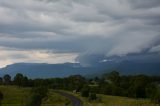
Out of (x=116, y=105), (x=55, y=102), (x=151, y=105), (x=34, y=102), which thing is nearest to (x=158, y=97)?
(x=151, y=105)

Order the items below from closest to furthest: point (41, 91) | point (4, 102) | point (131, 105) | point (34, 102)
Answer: point (34, 102)
point (131, 105)
point (41, 91)
point (4, 102)

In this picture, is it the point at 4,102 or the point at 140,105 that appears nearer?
the point at 140,105

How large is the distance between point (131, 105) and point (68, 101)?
35.9 m

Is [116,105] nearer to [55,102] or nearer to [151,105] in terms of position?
[151,105]

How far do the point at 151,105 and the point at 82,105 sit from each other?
89.2ft

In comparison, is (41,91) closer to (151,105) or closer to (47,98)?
(47,98)

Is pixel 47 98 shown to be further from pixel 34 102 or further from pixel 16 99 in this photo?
pixel 34 102

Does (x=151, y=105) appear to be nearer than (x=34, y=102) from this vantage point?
No

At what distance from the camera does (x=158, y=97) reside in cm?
17788

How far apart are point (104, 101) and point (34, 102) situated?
185 ft

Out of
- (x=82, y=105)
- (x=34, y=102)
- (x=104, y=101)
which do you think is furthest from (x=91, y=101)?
(x=34, y=102)

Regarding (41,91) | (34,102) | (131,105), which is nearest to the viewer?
(34,102)

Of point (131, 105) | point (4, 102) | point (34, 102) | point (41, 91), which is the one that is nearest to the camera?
point (34, 102)

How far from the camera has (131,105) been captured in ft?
506
